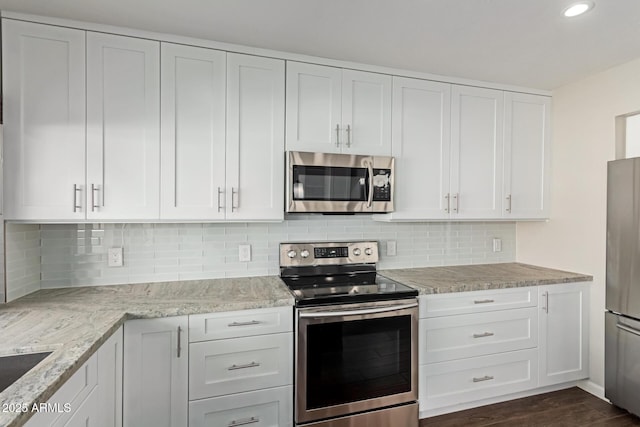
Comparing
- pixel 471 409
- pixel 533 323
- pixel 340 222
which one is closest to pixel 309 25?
pixel 340 222

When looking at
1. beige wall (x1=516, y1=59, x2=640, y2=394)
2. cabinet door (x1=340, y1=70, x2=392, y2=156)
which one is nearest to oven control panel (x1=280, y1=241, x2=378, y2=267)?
cabinet door (x1=340, y1=70, x2=392, y2=156)

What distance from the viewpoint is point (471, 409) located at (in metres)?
2.35

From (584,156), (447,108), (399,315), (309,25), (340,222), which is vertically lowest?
(399,315)

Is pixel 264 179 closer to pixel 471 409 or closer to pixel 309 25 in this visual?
pixel 309 25

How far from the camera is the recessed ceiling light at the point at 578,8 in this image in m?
1.60

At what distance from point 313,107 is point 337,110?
0.54 ft

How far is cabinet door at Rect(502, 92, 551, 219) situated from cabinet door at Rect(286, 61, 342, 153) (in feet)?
4.69

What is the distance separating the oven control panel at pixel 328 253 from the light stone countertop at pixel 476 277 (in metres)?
0.20

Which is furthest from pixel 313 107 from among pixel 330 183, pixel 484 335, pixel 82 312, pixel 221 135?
pixel 484 335

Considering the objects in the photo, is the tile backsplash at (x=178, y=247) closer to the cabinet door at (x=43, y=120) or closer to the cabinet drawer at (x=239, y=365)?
the cabinet door at (x=43, y=120)

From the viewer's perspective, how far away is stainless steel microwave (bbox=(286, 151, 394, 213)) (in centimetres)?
213

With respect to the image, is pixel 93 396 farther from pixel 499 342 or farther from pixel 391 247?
pixel 499 342

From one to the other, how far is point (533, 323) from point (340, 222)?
1555 millimetres

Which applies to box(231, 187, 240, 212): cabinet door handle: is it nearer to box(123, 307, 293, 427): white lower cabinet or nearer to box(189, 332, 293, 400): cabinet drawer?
box(123, 307, 293, 427): white lower cabinet
